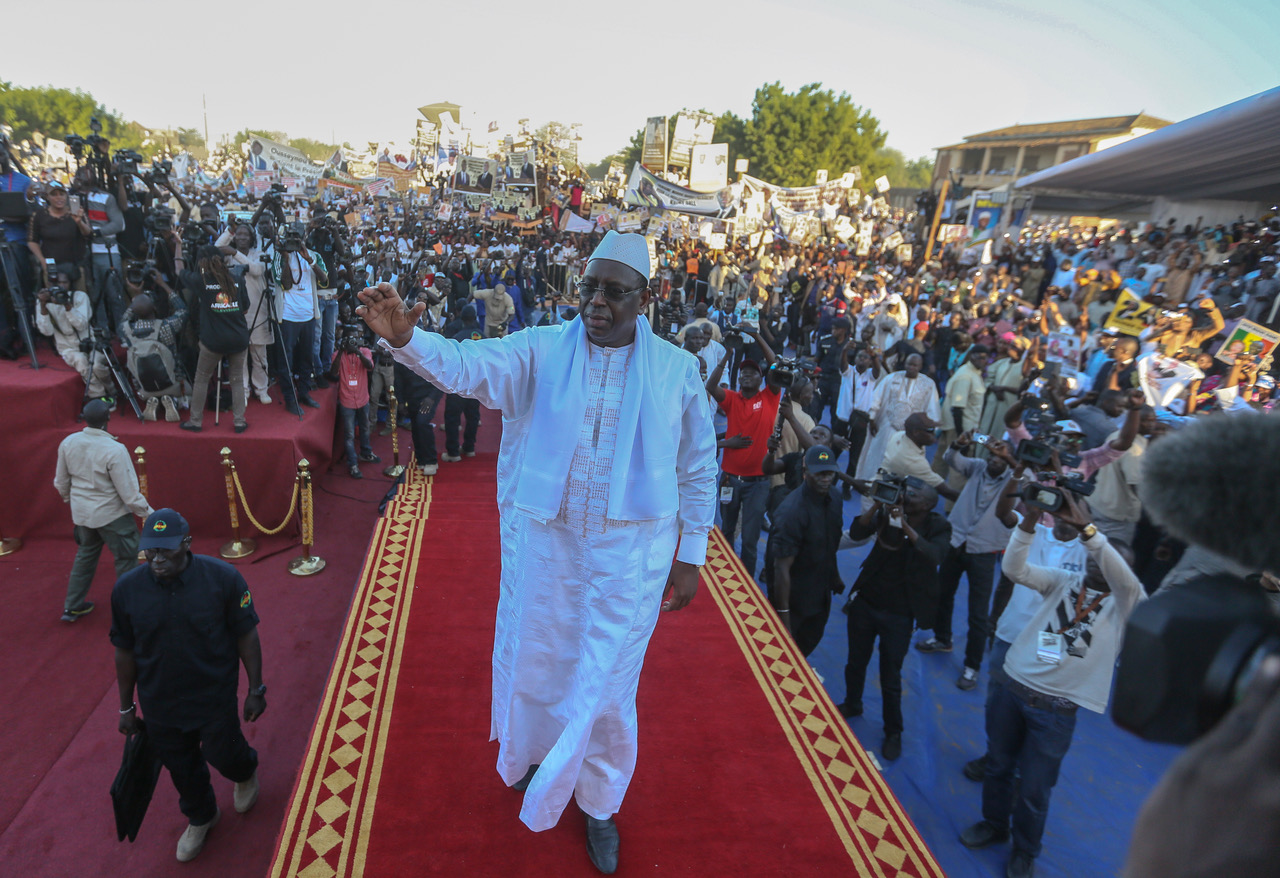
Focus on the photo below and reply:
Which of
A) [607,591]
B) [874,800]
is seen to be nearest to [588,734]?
[607,591]

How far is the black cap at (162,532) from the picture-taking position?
3015 mm

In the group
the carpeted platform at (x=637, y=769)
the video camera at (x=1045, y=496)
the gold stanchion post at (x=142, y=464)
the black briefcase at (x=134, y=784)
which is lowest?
the black briefcase at (x=134, y=784)

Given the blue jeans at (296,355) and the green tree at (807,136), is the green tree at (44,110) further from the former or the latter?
the blue jeans at (296,355)

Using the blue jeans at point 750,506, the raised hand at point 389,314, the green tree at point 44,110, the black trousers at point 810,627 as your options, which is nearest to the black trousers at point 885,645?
the black trousers at point 810,627

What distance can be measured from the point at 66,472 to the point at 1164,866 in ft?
20.9

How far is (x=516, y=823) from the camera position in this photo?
2.96 meters

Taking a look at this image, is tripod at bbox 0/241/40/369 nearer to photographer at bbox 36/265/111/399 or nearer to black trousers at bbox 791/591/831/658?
photographer at bbox 36/265/111/399

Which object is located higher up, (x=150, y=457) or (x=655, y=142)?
(x=655, y=142)

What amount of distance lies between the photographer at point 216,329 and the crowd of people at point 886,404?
3 cm

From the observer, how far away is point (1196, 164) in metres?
12.0

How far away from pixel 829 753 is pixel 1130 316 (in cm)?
854

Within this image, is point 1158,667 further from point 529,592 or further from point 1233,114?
point 1233,114

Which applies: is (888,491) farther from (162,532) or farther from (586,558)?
(162,532)

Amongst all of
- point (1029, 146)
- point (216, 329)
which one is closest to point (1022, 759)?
point (216, 329)
